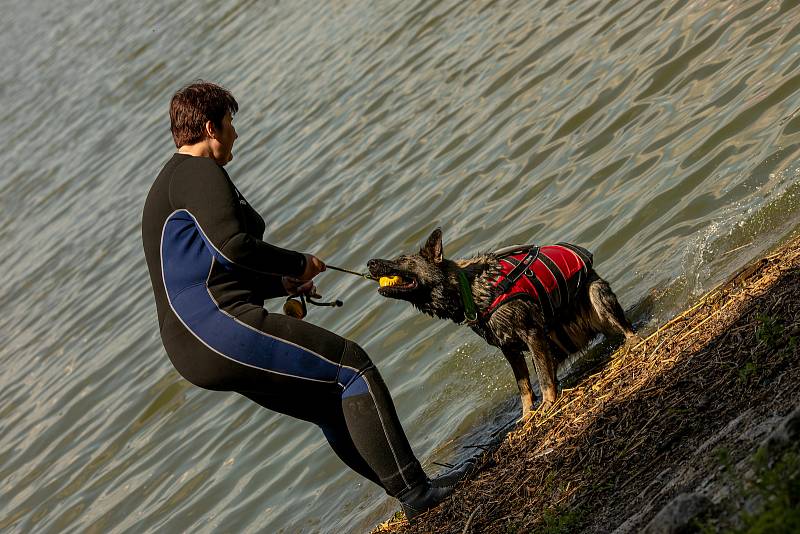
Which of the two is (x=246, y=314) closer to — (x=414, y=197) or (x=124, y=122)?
(x=414, y=197)

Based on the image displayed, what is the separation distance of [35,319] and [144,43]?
35.4 feet

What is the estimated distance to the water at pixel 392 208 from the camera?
812 cm

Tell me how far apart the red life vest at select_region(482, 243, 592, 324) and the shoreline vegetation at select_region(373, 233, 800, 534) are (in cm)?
54

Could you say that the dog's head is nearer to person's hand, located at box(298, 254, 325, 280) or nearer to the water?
person's hand, located at box(298, 254, 325, 280)

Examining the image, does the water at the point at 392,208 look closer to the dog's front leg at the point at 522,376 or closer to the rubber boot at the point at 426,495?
the dog's front leg at the point at 522,376

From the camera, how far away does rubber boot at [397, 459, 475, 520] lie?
582 centimetres

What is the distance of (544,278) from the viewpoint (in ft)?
22.6

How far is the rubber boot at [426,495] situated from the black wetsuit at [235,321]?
22 cm

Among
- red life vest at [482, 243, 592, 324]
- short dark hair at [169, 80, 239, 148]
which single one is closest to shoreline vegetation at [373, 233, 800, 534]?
red life vest at [482, 243, 592, 324]

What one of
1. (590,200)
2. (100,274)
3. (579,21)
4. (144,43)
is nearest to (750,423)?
(590,200)

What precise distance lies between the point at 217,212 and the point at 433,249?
200 centimetres

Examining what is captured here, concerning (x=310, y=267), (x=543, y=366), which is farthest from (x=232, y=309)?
(x=543, y=366)

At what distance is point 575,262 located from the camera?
7.03 metres

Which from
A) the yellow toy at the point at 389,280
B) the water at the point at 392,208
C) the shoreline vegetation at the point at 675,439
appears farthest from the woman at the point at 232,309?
the water at the point at 392,208
